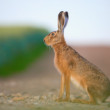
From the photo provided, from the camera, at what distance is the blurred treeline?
2025 centimetres

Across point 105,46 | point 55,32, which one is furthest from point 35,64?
point 55,32

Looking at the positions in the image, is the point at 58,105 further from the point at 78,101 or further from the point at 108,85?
the point at 108,85

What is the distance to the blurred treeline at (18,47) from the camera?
20250mm

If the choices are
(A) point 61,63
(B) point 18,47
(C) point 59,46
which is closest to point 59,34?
(C) point 59,46

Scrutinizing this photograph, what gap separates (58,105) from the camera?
6516 millimetres

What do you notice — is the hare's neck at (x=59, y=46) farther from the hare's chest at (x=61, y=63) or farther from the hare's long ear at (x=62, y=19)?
the hare's long ear at (x=62, y=19)

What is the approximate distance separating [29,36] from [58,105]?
15.9 metres

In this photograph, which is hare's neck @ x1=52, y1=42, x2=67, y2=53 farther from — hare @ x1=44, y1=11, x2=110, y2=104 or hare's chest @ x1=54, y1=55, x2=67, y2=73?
hare's chest @ x1=54, y1=55, x2=67, y2=73

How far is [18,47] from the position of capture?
21234 millimetres

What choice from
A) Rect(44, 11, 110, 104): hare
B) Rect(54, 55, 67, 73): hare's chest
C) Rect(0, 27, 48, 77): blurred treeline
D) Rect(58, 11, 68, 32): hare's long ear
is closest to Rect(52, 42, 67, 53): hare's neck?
Rect(44, 11, 110, 104): hare

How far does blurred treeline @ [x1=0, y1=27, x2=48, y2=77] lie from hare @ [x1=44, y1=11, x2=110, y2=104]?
12.8m

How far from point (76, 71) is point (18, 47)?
14461mm

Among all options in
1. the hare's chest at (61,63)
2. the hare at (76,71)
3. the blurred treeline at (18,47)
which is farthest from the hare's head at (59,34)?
the blurred treeline at (18,47)

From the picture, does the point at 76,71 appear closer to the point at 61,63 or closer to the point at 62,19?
the point at 61,63
